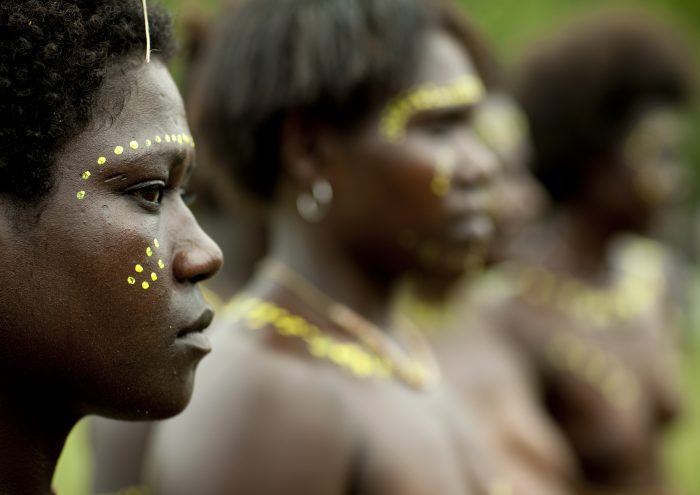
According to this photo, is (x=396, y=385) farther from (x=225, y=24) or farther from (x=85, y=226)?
(x=85, y=226)

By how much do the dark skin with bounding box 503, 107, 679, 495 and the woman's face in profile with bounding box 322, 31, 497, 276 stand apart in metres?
2.14

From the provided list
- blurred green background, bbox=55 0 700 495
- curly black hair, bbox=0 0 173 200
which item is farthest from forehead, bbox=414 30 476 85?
blurred green background, bbox=55 0 700 495

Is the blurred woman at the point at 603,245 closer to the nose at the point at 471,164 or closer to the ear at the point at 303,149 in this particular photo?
the nose at the point at 471,164

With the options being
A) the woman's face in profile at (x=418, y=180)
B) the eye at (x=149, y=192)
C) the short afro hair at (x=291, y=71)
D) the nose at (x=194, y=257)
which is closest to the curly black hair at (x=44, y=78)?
the eye at (x=149, y=192)

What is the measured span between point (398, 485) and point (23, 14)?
1615mm

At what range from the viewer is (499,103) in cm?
638

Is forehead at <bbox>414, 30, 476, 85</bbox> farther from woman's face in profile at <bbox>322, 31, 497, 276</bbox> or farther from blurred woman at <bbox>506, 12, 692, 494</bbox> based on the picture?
blurred woman at <bbox>506, 12, 692, 494</bbox>

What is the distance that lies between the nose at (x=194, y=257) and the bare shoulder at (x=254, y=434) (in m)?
0.91

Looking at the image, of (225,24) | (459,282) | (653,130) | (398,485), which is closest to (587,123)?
(653,130)

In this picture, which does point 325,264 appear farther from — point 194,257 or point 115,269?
point 115,269

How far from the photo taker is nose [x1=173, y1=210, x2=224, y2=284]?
2146 millimetres

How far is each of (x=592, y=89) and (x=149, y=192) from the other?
425cm

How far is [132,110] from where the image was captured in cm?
212

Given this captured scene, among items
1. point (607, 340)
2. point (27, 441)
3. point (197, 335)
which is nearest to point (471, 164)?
point (197, 335)
